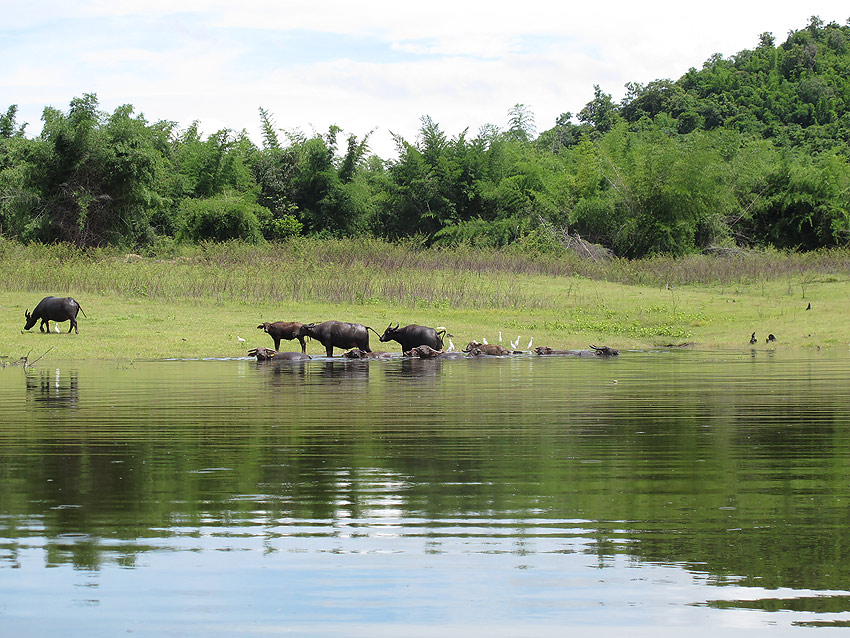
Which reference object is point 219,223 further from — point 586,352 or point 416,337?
point 586,352

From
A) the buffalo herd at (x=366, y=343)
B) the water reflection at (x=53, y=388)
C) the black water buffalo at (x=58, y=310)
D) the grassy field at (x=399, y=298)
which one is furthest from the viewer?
the grassy field at (x=399, y=298)

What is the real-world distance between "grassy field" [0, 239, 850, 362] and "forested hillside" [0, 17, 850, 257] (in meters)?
7.30

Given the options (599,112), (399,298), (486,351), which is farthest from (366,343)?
(599,112)

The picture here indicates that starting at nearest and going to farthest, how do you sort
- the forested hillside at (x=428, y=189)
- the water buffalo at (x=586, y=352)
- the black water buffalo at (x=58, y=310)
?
the water buffalo at (x=586, y=352)
the black water buffalo at (x=58, y=310)
the forested hillside at (x=428, y=189)

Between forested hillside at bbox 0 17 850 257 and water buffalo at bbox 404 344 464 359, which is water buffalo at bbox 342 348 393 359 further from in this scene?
forested hillside at bbox 0 17 850 257

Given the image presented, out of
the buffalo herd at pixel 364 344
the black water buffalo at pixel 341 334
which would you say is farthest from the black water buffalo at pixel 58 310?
the black water buffalo at pixel 341 334

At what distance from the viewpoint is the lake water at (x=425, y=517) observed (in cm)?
464

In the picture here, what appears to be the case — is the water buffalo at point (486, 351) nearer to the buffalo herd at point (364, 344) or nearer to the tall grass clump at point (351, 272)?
the buffalo herd at point (364, 344)

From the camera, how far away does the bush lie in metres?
46.2

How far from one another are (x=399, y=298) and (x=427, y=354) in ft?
28.0

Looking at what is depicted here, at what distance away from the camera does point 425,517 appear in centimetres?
648

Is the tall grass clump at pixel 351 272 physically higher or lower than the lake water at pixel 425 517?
higher

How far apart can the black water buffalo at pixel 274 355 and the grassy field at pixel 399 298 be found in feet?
5.06

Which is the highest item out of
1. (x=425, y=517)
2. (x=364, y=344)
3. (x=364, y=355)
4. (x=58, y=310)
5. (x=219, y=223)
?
(x=219, y=223)
